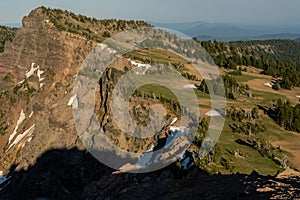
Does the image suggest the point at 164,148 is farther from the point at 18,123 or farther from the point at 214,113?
the point at 18,123

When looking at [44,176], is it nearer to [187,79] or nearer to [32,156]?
[32,156]

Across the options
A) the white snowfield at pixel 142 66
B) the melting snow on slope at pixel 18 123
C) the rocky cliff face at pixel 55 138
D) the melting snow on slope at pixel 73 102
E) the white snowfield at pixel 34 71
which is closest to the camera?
the rocky cliff face at pixel 55 138

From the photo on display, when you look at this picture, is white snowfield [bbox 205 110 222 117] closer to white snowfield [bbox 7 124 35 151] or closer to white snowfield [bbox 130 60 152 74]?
white snowfield [bbox 130 60 152 74]

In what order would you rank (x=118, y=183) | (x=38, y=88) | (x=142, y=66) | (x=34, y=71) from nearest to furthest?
(x=118, y=183) → (x=38, y=88) → (x=34, y=71) → (x=142, y=66)

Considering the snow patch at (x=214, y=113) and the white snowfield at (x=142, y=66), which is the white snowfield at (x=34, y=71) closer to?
the white snowfield at (x=142, y=66)

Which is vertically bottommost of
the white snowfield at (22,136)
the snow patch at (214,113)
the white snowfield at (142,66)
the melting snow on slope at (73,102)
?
the white snowfield at (22,136)

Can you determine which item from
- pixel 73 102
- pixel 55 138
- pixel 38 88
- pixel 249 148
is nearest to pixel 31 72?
pixel 38 88

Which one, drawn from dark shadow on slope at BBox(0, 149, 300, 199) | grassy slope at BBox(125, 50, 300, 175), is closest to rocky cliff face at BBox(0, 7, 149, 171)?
dark shadow on slope at BBox(0, 149, 300, 199)

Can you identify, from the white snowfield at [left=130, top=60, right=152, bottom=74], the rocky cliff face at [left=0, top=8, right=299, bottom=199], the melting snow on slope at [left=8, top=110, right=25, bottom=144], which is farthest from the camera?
the white snowfield at [left=130, top=60, right=152, bottom=74]

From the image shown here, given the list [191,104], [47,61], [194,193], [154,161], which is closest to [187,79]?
[191,104]

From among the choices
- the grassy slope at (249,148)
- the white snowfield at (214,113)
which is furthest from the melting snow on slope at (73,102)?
the white snowfield at (214,113)
